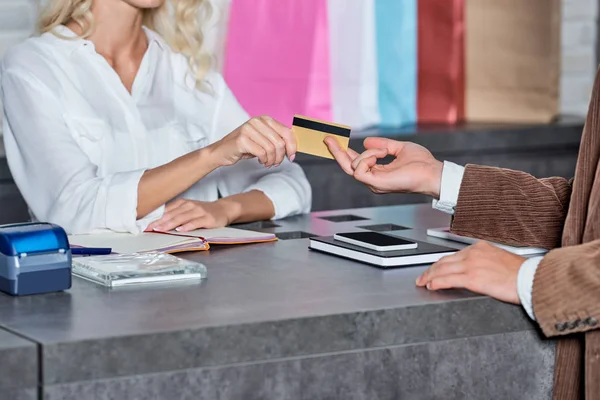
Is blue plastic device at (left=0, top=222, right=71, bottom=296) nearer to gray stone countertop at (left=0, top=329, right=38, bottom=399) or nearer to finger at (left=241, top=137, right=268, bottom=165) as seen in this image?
gray stone countertop at (left=0, top=329, right=38, bottom=399)

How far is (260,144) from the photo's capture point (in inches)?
81.0

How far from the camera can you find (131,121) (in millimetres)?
2531

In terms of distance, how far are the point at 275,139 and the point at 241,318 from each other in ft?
2.22

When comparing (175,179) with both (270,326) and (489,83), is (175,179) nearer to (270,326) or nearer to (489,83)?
(270,326)

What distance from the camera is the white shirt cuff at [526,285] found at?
1553mm

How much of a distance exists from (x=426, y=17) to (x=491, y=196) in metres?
2.14

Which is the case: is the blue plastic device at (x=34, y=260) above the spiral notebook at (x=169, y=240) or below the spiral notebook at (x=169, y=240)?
above

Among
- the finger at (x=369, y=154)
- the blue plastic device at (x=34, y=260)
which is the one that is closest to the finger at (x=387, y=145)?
the finger at (x=369, y=154)

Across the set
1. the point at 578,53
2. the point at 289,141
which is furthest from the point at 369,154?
the point at 578,53

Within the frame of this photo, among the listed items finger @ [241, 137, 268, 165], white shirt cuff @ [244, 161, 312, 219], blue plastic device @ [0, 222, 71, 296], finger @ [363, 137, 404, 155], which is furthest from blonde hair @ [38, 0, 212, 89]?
blue plastic device @ [0, 222, 71, 296]

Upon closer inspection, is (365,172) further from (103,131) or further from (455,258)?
(103,131)

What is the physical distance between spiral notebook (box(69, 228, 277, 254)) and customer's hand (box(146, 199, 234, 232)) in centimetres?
3

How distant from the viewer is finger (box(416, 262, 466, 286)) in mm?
1590

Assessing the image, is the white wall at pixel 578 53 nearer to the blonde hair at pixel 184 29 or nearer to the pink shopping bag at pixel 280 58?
the pink shopping bag at pixel 280 58
